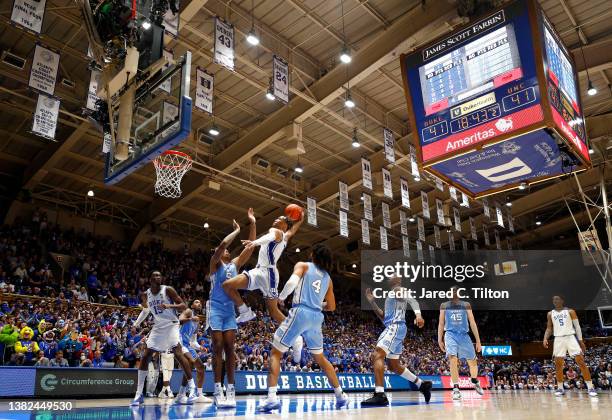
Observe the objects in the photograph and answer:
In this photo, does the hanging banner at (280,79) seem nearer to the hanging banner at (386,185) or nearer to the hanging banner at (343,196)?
the hanging banner at (386,185)

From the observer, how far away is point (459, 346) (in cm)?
985

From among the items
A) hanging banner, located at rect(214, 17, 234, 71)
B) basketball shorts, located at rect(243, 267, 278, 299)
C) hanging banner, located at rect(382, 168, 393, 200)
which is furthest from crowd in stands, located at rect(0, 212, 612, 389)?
hanging banner, located at rect(382, 168, 393, 200)

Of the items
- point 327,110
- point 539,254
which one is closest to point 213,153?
point 327,110

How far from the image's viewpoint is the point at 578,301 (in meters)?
33.5

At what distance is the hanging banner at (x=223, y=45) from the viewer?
12.5 m

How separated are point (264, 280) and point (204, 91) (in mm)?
9438

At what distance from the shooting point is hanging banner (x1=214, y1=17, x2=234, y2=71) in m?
12.5

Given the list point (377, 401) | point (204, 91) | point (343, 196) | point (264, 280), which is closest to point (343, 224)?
point (343, 196)

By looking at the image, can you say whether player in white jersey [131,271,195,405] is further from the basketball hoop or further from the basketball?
the basketball hoop

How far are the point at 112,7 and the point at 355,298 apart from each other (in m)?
34.4

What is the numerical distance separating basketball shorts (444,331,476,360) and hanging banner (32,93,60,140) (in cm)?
1097

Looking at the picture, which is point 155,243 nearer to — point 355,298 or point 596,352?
point 355,298

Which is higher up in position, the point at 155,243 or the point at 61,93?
the point at 61,93

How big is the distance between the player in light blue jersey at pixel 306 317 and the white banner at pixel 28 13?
8883 millimetres
